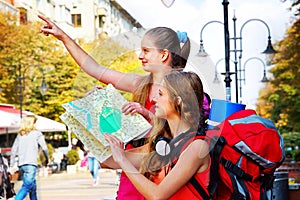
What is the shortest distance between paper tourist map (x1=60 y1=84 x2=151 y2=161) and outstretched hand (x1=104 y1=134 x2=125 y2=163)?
0.04 feet

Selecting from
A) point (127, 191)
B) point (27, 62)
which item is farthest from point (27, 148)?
point (27, 62)

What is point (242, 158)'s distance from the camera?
2477mm

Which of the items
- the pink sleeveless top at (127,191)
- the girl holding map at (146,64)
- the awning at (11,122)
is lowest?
the awning at (11,122)

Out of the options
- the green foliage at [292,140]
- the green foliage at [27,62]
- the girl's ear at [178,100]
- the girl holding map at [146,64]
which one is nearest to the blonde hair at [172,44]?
the girl holding map at [146,64]

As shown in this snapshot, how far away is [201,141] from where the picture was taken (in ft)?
8.17

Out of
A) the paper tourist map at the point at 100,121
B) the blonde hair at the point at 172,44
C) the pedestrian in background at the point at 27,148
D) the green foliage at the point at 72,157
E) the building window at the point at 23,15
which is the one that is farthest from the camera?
the building window at the point at 23,15

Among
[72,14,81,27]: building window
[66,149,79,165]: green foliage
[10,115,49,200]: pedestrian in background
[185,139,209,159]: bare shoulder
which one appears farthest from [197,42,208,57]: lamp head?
[66,149,79,165]: green foliage

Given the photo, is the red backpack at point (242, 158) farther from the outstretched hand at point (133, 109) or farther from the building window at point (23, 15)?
the building window at point (23, 15)

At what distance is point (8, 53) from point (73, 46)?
91.7 feet

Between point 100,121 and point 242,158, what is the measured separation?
0.51 m

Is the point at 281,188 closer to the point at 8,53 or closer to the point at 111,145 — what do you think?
the point at 111,145

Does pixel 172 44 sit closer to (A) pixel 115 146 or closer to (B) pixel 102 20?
(A) pixel 115 146

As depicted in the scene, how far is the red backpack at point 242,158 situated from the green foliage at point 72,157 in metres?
25.0

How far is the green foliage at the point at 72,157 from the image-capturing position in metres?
27.4
